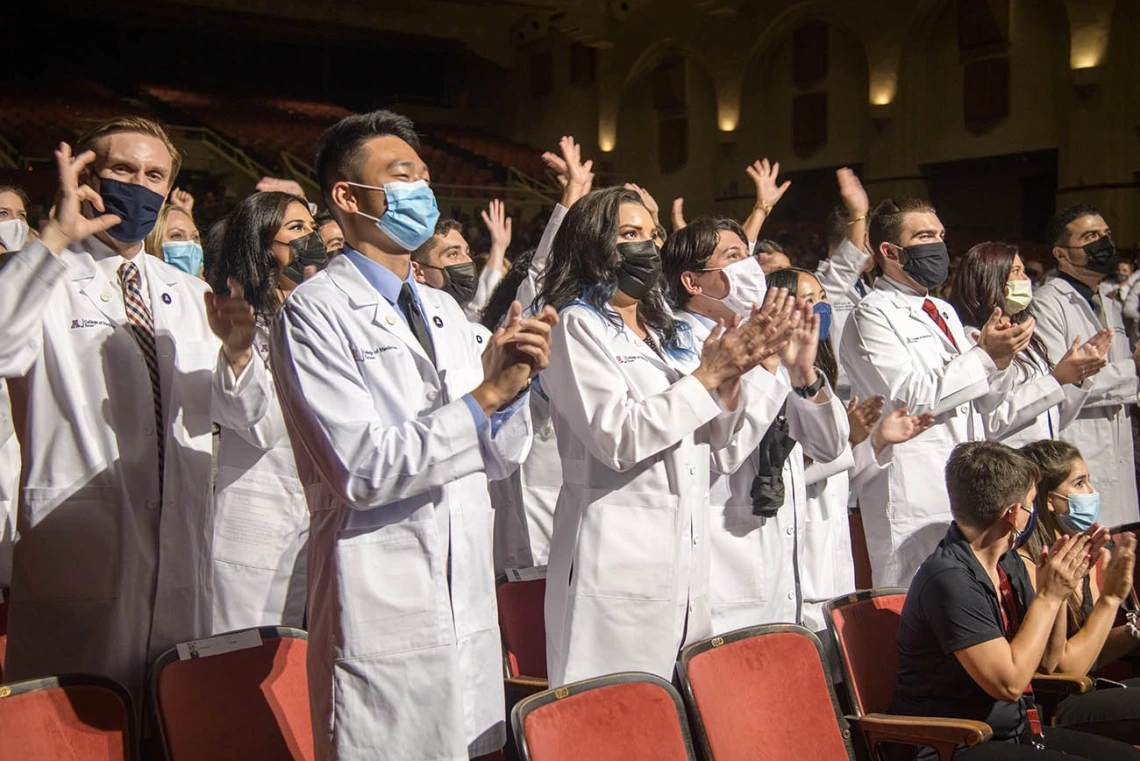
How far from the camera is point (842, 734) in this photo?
2.53m

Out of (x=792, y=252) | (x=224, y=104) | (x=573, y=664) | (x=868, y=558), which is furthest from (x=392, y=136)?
(x=224, y=104)

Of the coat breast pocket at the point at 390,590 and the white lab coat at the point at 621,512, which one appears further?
the white lab coat at the point at 621,512

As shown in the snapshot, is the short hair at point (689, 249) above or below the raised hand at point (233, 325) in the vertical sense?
above

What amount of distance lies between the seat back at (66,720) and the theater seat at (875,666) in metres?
1.57

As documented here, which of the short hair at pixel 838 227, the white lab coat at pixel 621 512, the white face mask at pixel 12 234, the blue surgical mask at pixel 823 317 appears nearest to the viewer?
the white lab coat at pixel 621 512

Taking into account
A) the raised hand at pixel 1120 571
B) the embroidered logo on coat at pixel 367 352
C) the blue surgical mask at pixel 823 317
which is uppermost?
the blue surgical mask at pixel 823 317

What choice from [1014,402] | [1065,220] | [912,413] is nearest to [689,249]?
[912,413]

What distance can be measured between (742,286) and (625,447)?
3.27 ft

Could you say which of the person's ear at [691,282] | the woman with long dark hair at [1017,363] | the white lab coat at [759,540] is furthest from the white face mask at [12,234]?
the woman with long dark hair at [1017,363]

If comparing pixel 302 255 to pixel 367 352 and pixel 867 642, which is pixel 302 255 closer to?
pixel 367 352

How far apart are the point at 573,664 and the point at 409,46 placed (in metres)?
18.2

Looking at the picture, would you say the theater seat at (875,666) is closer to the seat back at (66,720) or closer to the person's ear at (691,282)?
the person's ear at (691,282)

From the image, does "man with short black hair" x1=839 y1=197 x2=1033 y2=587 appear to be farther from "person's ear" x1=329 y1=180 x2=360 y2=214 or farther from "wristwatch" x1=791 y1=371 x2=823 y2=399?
"person's ear" x1=329 y1=180 x2=360 y2=214

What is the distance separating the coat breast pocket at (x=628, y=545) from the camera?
8.20 ft
